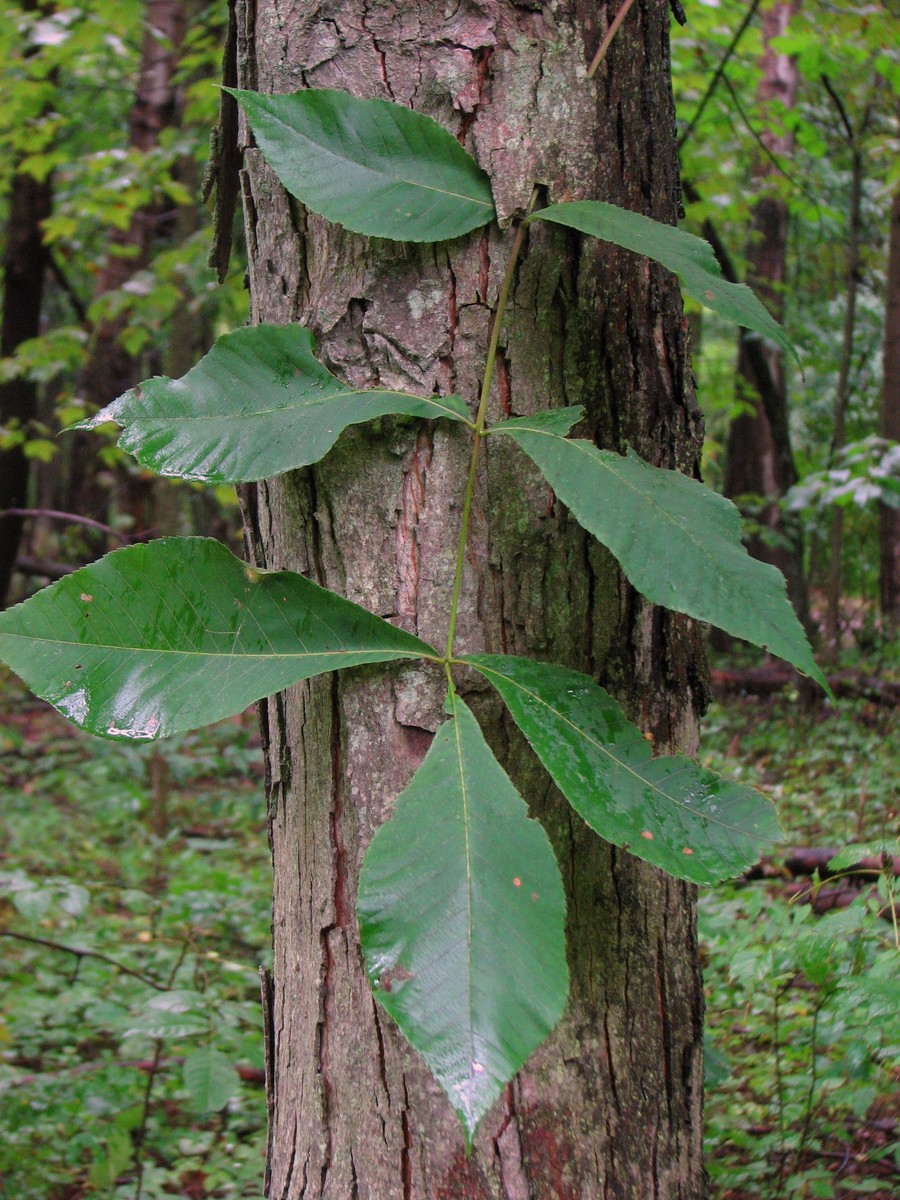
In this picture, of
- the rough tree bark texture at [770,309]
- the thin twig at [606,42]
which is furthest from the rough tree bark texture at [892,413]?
the thin twig at [606,42]

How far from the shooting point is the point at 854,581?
9.64m

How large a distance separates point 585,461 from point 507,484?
0.37 ft

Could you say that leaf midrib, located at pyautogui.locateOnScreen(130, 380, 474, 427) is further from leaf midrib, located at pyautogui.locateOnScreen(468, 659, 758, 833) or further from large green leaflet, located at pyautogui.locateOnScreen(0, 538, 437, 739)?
leaf midrib, located at pyautogui.locateOnScreen(468, 659, 758, 833)

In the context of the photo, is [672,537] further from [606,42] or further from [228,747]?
[228,747]

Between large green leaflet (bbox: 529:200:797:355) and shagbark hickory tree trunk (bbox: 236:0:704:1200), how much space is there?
0.06 metres

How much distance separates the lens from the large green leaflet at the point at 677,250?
888mm

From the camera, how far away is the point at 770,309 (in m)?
7.14

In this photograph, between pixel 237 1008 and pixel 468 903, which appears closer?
pixel 468 903

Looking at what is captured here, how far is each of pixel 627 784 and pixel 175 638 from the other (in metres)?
0.43

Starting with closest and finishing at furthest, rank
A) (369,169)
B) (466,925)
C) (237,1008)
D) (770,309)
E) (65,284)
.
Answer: (466,925) < (369,169) < (237,1008) < (65,284) < (770,309)

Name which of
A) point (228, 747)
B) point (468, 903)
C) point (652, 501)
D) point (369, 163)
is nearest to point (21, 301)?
point (228, 747)

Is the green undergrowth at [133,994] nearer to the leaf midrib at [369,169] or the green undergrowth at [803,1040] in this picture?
the green undergrowth at [803,1040]

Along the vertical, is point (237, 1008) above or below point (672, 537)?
below

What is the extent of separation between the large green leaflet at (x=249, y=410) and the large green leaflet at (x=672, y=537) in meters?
0.12
